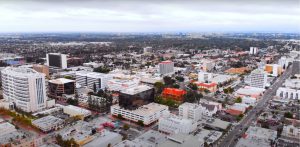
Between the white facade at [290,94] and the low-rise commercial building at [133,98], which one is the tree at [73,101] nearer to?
the low-rise commercial building at [133,98]

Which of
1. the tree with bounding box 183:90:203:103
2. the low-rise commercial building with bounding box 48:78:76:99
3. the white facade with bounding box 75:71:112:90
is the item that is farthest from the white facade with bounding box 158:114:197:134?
the white facade with bounding box 75:71:112:90

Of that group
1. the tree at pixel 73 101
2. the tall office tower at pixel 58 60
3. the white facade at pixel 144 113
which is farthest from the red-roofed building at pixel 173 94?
the tall office tower at pixel 58 60

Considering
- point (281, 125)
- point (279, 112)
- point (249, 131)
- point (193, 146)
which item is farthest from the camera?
point (279, 112)

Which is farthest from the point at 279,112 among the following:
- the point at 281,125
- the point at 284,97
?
the point at 284,97

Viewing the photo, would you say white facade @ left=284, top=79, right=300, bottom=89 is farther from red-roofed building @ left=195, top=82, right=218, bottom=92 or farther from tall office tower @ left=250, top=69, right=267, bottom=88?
red-roofed building @ left=195, top=82, right=218, bottom=92

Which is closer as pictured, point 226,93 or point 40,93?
point 40,93

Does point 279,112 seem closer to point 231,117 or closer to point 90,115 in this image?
point 231,117

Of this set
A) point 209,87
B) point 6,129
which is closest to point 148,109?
point 6,129

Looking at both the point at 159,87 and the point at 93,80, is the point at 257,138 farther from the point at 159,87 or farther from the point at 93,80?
the point at 93,80
